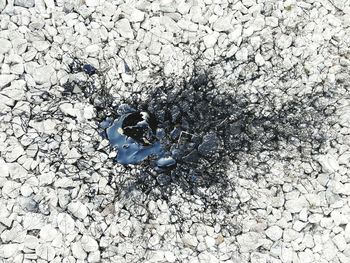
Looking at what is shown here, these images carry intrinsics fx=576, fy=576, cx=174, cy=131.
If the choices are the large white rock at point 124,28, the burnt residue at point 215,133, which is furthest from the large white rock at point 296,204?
the large white rock at point 124,28

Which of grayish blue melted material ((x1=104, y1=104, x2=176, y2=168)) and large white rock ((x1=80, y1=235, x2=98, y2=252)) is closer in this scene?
large white rock ((x1=80, y1=235, x2=98, y2=252))

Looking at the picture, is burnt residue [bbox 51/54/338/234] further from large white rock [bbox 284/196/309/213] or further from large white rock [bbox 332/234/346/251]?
large white rock [bbox 332/234/346/251]

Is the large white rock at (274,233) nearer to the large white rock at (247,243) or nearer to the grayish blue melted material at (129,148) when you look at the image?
the large white rock at (247,243)

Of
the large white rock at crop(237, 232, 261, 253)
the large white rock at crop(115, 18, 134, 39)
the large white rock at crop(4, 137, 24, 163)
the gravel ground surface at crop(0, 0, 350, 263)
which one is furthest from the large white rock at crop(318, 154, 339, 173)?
the large white rock at crop(4, 137, 24, 163)

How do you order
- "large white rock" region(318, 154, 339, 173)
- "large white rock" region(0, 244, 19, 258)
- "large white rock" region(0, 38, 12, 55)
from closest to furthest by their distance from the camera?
"large white rock" region(0, 244, 19, 258)
"large white rock" region(318, 154, 339, 173)
"large white rock" region(0, 38, 12, 55)

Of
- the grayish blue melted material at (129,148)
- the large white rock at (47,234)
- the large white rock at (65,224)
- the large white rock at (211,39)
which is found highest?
the large white rock at (211,39)

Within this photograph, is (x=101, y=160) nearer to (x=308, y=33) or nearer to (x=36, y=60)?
(x=36, y=60)

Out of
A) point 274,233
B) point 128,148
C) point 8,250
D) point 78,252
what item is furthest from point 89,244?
point 274,233
